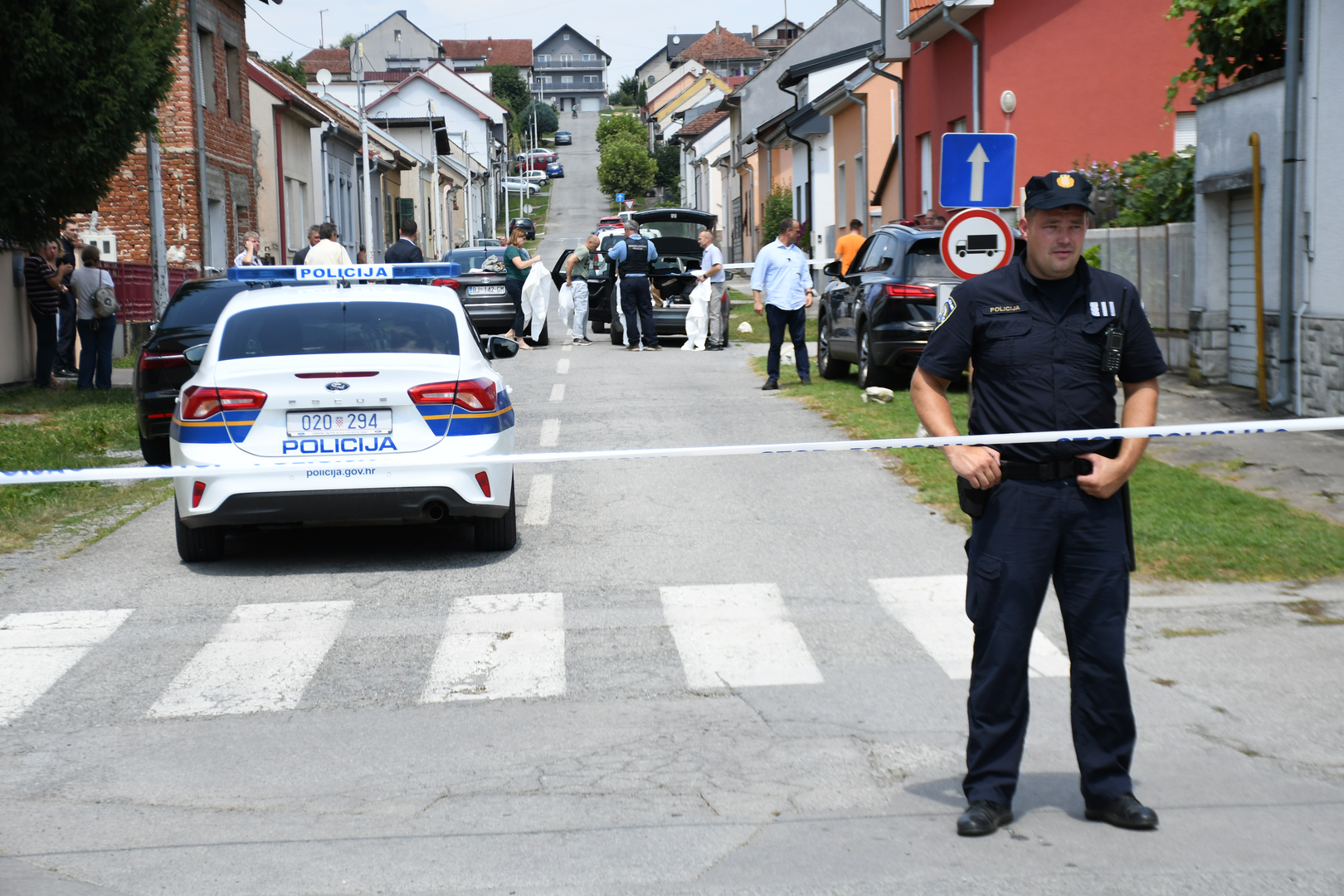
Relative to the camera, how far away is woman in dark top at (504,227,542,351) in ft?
77.8

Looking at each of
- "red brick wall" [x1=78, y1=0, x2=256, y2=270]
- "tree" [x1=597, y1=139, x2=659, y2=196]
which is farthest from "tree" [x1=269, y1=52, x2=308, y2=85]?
"red brick wall" [x1=78, y1=0, x2=256, y2=270]

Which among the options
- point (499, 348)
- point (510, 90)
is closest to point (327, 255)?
point (499, 348)

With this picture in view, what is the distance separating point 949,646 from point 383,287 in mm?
4316

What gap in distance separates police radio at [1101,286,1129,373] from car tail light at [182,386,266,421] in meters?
4.99

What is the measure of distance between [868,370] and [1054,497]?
11.8 m

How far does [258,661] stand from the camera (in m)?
6.45

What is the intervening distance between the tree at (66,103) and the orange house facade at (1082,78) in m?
11.8

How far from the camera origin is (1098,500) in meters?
4.25

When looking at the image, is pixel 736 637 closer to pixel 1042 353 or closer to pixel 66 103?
pixel 1042 353

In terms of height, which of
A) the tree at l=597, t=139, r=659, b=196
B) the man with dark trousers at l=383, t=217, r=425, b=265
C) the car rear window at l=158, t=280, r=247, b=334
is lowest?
the car rear window at l=158, t=280, r=247, b=334

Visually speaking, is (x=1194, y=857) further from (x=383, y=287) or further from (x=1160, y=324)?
(x=1160, y=324)

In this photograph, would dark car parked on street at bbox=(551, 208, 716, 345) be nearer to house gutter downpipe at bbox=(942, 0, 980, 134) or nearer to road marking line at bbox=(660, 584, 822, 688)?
house gutter downpipe at bbox=(942, 0, 980, 134)

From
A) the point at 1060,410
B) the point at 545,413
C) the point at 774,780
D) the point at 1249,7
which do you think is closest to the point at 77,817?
the point at 774,780

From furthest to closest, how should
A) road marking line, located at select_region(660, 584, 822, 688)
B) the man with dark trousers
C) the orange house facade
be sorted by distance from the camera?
the orange house facade, the man with dark trousers, road marking line, located at select_region(660, 584, 822, 688)
